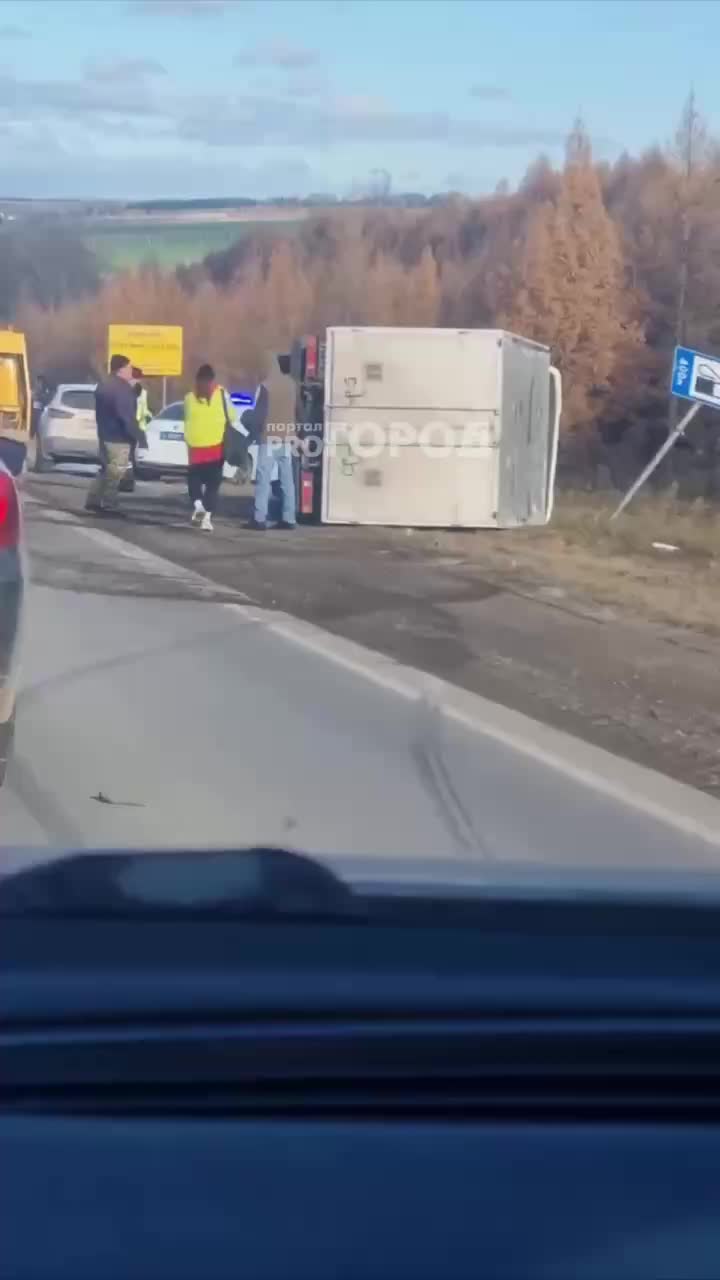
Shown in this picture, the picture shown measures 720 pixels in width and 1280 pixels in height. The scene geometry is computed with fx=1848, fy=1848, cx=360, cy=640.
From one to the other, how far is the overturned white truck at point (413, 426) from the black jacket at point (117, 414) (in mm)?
2036

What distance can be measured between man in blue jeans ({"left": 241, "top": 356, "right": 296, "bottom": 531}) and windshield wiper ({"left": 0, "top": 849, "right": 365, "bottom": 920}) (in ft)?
55.5

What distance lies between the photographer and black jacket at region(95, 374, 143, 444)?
20.3 m

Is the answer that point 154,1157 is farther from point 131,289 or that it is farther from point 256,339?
point 131,289

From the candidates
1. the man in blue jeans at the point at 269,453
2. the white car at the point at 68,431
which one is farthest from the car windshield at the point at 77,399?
the man in blue jeans at the point at 269,453

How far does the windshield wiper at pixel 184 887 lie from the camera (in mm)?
2217

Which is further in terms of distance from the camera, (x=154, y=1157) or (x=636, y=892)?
(x=636, y=892)

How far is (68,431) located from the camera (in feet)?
105

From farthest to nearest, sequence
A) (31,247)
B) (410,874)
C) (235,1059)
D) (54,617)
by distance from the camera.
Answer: (31,247), (54,617), (410,874), (235,1059)

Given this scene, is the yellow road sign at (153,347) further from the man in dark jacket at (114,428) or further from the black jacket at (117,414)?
the black jacket at (117,414)

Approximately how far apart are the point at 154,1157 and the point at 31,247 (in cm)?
5419

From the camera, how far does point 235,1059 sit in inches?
70.6

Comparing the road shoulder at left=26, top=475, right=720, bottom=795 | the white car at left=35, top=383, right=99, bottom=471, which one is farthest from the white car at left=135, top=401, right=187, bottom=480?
the road shoulder at left=26, top=475, right=720, bottom=795

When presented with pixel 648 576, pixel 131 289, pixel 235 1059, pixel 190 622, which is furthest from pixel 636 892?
pixel 131 289

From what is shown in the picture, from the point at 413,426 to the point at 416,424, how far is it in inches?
2.3
